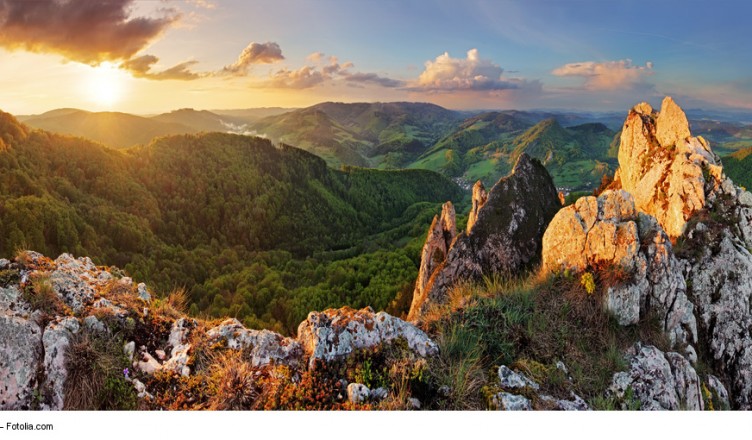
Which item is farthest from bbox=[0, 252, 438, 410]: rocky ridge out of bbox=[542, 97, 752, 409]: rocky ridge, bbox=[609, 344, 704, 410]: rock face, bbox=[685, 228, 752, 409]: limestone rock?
bbox=[685, 228, 752, 409]: limestone rock

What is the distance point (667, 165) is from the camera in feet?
42.9

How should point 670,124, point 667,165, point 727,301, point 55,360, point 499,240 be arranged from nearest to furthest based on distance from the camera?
point 55,360 → point 727,301 → point 667,165 → point 499,240 → point 670,124

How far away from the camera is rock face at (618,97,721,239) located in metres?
11.0

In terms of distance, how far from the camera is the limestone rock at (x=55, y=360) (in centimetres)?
483

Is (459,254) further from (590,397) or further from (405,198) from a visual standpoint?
(405,198)

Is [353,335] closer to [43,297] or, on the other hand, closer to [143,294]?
[143,294]

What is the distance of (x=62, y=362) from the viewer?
4.95m

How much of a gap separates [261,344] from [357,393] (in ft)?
5.84

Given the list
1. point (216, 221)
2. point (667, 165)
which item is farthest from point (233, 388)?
point (216, 221)

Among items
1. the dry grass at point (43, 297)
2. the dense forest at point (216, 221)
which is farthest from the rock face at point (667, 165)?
the dense forest at point (216, 221)

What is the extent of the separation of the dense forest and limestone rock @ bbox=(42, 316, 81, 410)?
8.05 meters

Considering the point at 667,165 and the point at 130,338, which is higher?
the point at 667,165

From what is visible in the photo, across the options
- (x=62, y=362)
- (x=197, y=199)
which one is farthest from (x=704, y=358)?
(x=197, y=199)

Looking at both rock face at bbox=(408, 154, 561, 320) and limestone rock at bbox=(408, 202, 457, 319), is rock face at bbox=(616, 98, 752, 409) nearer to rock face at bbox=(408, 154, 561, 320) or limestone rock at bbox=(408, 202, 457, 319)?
rock face at bbox=(408, 154, 561, 320)
